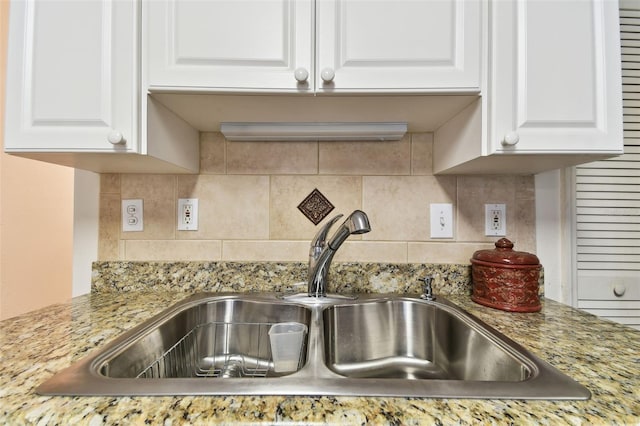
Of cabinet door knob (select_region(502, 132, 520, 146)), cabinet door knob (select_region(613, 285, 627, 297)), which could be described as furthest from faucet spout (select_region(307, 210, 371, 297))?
cabinet door knob (select_region(613, 285, 627, 297))

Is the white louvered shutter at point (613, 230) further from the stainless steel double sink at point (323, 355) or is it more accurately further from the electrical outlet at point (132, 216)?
the electrical outlet at point (132, 216)

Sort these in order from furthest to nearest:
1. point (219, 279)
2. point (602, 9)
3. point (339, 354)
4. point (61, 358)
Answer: point (219, 279) < point (339, 354) < point (602, 9) < point (61, 358)

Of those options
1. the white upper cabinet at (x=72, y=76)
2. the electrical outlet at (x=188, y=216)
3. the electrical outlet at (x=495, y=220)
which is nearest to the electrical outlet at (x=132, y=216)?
the electrical outlet at (x=188, y=216)

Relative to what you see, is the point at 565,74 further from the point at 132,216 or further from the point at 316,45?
the point at 132,216

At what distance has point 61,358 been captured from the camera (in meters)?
0.58

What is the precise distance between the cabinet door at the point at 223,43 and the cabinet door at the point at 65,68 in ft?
0.22

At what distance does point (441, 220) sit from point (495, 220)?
195 millimetres

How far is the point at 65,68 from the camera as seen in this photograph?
773 mm

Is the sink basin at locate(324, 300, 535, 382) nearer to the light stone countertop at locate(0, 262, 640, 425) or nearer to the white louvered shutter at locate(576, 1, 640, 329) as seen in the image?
the light stone countertop at locate(0, 262, 640, 425)

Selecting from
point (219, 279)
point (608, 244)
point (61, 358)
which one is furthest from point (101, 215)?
point (608, 244)

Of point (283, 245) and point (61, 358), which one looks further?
point (283, 245)

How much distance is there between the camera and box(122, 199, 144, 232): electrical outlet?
1.11m

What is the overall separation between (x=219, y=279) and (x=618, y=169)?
1541mm

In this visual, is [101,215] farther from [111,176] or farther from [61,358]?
[61,358]
